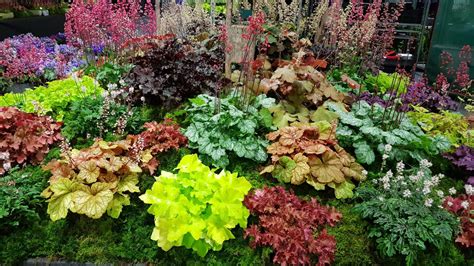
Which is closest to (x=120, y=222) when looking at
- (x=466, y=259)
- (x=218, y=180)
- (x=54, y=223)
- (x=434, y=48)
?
(x=54, y=223)

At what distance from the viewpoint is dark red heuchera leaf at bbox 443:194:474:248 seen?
2.61m

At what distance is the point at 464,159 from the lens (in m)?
3.15

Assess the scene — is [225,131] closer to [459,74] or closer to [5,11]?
[459,74]

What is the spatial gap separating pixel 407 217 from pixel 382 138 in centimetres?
84

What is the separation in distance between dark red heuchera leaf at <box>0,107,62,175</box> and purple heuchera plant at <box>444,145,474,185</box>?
331 centimetres

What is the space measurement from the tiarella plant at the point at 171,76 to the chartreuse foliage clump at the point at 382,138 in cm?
132

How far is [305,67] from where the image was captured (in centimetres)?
414

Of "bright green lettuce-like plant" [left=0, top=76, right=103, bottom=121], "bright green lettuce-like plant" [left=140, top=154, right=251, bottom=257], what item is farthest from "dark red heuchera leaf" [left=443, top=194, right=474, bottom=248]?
"bright green lettuce-like plant" [left=0, top=76, right=103, bottom=121]

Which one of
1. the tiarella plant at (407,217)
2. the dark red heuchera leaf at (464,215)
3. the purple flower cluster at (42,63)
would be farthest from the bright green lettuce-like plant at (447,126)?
the purple flower cluster at (42,63)

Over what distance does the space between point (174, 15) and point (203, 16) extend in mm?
477

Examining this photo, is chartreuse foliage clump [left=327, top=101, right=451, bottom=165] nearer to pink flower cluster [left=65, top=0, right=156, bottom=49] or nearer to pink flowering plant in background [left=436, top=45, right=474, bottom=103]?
pink flowering plant in background [left=436, top=45, right=474, bottom=103]

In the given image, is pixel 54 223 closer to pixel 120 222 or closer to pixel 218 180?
pixel 120 222

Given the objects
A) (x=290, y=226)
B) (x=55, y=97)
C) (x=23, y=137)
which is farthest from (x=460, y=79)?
(x=23, y=137)

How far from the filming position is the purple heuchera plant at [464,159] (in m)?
3.09
